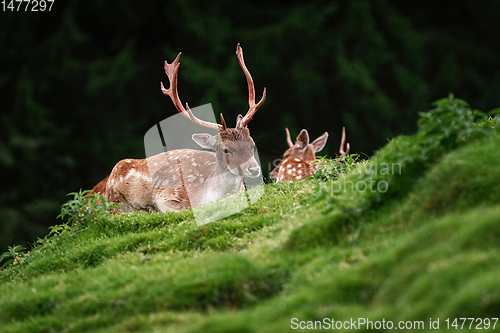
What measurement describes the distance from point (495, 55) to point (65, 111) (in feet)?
48.6

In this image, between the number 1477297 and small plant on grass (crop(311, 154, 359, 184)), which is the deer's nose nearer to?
small plant on grass (crop(311, 154, 359, 184))

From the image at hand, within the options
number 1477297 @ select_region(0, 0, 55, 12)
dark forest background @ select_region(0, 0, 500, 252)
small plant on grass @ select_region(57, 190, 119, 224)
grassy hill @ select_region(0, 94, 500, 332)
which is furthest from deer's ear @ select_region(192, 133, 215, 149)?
number 1477297 @ select_region(0, 0, 55, 12)

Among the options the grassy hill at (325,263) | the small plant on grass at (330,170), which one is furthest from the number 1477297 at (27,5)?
the grassy hill at (325,263)

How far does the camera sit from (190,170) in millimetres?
7582

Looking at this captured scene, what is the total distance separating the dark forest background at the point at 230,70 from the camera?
1875 centimetres

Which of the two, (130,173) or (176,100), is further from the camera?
(130,173)

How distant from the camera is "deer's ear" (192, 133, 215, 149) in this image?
23.4 feet

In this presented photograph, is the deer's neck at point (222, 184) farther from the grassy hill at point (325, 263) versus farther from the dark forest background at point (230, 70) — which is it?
the dark forest background at point (230, 70)

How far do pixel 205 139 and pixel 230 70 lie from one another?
12.4m

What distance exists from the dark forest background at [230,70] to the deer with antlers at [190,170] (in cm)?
1051

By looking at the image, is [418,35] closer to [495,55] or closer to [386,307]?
[495,55]

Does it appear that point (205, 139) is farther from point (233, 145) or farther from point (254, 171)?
point (254, 171)

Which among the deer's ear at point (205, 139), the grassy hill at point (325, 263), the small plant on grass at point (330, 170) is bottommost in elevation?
the grassy hill at point (325, 263)

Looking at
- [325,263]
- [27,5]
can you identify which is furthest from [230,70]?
[325,263]
